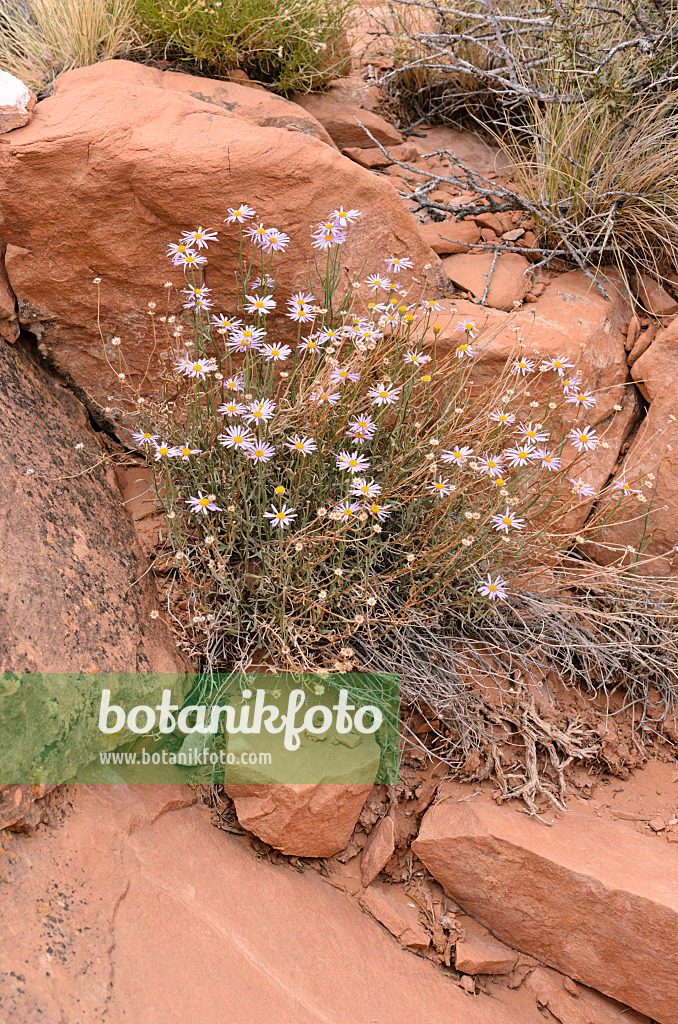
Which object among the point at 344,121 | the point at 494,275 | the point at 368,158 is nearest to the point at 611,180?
the point at 494,275

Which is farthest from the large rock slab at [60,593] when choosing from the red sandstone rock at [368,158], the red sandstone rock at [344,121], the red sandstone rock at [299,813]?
the red sandstone rock at [344,121]

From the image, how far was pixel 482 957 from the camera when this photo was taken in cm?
222

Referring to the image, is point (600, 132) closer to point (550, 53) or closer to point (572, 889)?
point (550, 53)

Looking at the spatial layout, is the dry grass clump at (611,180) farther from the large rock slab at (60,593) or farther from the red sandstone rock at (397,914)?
the red sandstone rock at (397,914)

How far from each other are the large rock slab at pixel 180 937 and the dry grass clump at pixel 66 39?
2.78 metres

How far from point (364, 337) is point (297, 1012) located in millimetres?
1772

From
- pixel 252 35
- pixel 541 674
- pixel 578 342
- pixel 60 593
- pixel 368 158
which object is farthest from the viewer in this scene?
pixel 368 158

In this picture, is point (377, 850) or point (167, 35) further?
point (167, 35)

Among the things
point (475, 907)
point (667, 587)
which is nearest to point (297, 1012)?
point (475, 907)

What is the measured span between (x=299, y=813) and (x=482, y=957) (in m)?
0.67

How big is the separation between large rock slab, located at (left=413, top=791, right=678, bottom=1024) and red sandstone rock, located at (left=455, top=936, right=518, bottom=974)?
5 centimetres

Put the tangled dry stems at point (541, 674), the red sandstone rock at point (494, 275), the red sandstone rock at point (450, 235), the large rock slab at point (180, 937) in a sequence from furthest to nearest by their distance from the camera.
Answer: the red sandstone rock at point (450, 235), the red sandstone rock at point (494, 275), the tangled dry stems at point (541, 674), the large rock slab at point (180, 937)

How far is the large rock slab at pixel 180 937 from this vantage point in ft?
5.62

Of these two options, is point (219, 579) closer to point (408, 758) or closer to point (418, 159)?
point (408, 758)
